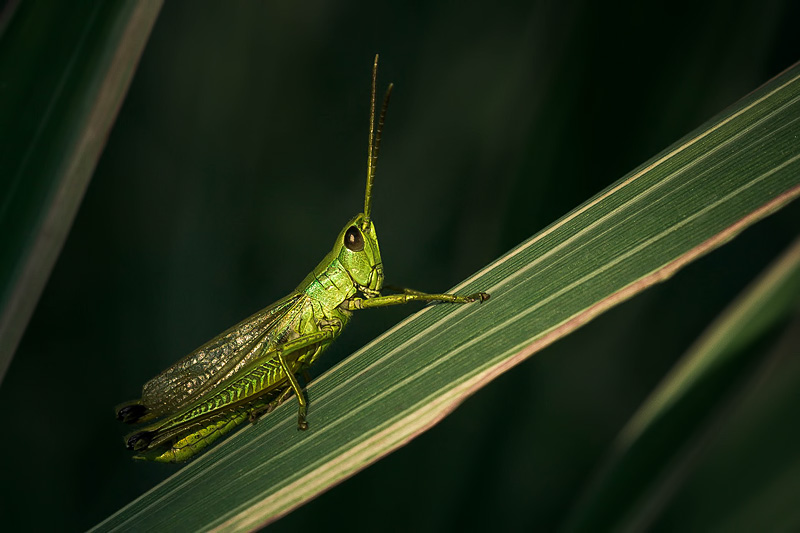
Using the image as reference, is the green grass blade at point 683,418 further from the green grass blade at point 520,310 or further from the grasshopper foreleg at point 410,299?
the grasshopper foreleg at point 410,299

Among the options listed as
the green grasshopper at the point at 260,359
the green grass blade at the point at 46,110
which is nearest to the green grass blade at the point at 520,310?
the green grasshopper at the point at 260,359

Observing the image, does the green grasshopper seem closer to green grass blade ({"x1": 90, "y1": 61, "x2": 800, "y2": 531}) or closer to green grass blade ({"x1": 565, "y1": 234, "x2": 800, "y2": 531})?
green grass blade ({"x1": 90, "y1": 61, "x2": 800, "y2": 531})

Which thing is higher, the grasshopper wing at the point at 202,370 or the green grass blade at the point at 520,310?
the grasshopper wing at the point at 202,370


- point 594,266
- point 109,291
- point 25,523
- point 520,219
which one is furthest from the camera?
point 109,291

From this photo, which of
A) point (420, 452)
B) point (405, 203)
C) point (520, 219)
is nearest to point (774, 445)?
point (520, 219)

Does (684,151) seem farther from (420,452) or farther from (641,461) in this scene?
(420,452)

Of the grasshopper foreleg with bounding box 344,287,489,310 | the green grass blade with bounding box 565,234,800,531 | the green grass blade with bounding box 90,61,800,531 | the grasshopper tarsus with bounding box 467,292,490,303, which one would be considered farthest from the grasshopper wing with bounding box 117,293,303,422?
the green grass blade with bounding box 565,234,800,531
